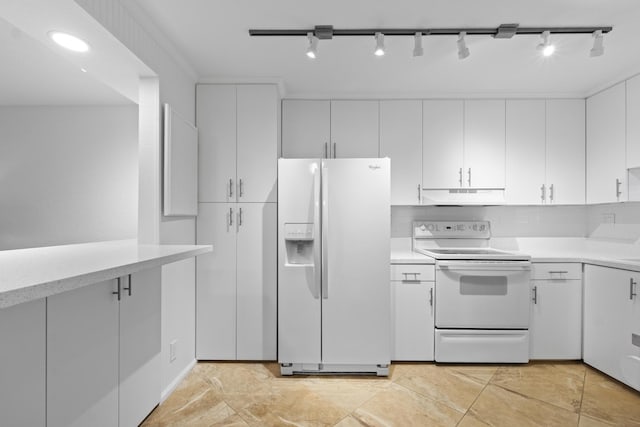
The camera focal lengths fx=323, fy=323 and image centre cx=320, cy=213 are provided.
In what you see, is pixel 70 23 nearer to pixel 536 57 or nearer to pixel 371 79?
pixel 371 79

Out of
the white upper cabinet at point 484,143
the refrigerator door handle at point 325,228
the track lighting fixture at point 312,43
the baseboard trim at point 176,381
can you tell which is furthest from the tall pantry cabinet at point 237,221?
the white upper cabinet at point 484,143

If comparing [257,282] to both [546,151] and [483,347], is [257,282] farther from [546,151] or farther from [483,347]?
[546,151]

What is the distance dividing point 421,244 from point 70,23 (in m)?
3.04

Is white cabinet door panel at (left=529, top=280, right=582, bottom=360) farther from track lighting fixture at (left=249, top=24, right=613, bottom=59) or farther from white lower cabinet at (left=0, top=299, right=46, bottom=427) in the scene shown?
white lower cabinet at (left=0, top=299, right=46, bottom=427)

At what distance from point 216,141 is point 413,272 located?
6.56ft

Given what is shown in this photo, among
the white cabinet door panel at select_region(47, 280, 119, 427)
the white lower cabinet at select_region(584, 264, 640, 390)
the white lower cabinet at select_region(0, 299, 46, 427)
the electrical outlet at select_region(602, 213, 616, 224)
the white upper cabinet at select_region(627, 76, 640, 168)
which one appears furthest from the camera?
the electrical outlet at select_region(602, 213, 616, 224)

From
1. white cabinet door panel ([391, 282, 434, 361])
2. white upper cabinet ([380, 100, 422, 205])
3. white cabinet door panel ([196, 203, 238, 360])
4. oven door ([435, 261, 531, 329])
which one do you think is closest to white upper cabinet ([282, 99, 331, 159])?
white upper cabinet ([380, 100, 422, 205])

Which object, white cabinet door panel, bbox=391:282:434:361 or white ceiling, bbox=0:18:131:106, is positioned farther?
white cabinet door panel, bbox=391:282:434:361

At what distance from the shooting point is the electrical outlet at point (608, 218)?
9.96ft

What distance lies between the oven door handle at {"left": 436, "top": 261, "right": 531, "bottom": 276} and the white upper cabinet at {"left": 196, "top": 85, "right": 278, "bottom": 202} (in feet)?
5.37

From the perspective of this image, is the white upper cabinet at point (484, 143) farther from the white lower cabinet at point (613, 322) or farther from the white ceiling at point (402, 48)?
the white lower cabinet at point (613, 322)

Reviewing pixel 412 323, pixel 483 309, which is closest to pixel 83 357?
pixel 412 323

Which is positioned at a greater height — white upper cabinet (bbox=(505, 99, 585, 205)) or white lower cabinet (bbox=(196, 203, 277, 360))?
white upper cabinet (bbox=(505, 99, 585, 205))

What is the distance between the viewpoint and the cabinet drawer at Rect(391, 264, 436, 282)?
2707 millimetres
